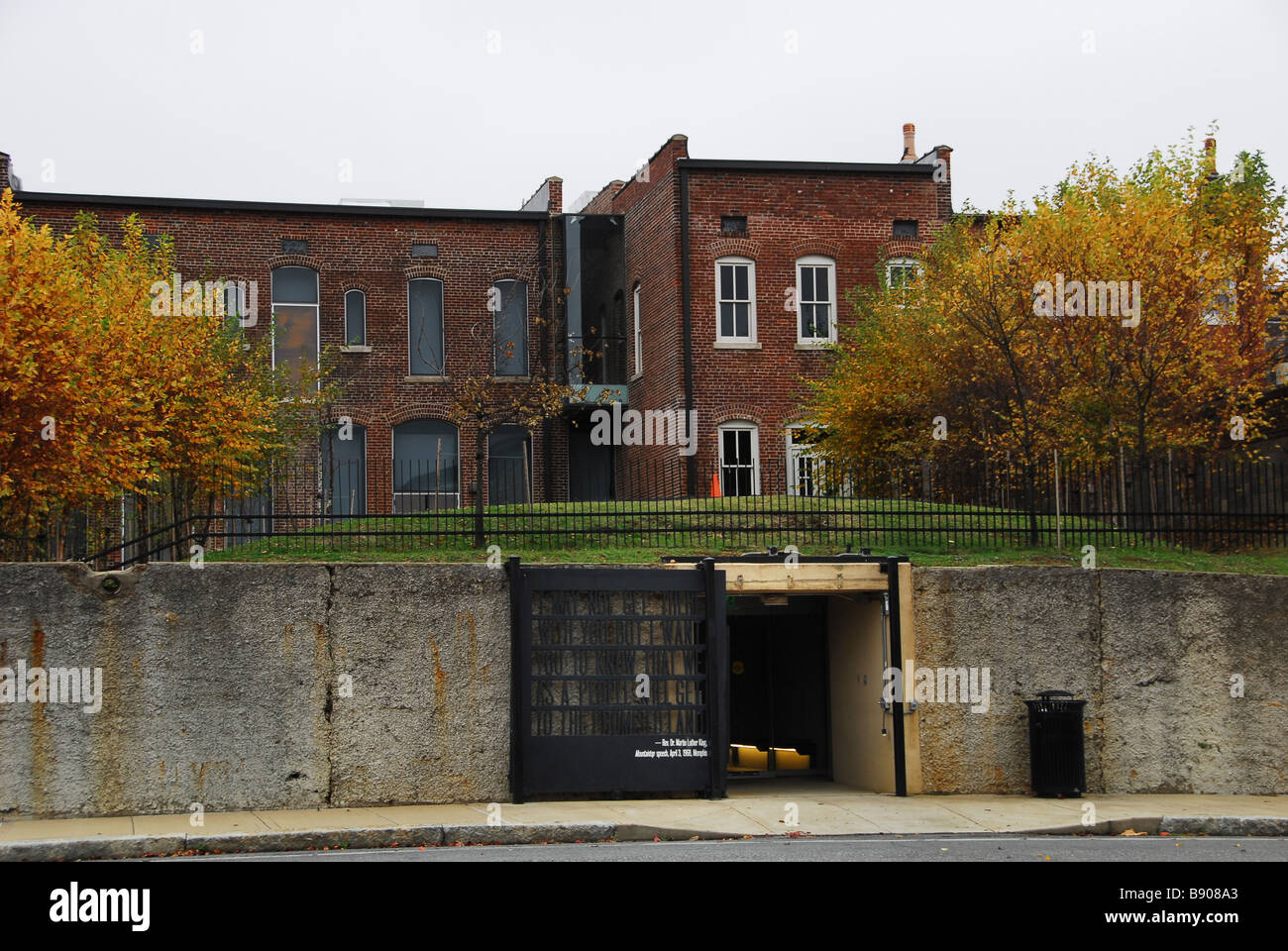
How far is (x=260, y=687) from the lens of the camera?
14.7 m

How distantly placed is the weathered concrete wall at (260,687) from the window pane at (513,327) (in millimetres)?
17064

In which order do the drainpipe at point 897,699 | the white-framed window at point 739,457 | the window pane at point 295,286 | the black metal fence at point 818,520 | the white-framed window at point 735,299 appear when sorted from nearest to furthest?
the drainpipe at point 897,699, the black metal fence at point 818,520, the white-framed window at point 739,457, the white-framed window at point 735,299, the window pane at point 295,286

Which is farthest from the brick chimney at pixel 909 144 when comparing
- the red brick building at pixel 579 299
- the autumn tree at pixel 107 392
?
the autumn tree at pixel 107 392

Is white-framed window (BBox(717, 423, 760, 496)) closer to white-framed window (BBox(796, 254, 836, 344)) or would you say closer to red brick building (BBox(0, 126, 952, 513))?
red brick building (BBox(0, 126, 952, 513))

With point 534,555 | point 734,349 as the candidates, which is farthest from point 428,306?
point 534,555

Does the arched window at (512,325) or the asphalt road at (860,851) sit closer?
the asphalt road at (860,851)

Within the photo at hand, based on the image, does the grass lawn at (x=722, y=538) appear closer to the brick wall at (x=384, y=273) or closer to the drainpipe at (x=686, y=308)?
the drainpipe at (x=686, y=308)

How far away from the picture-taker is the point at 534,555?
1659 cm

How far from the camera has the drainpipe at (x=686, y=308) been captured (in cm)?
2881

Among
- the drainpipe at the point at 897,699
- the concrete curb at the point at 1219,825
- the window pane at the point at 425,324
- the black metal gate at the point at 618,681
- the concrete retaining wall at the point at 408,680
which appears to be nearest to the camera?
the concrete curb at the point at 1219,825

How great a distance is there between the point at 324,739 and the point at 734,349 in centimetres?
1634

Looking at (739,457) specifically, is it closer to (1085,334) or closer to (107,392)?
(1085,334)

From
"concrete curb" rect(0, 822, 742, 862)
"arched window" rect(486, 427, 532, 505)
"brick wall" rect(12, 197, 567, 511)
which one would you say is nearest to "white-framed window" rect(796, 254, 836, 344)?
"brick wall" rect(12, 197, 567, 511)

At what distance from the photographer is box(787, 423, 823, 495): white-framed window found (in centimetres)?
2538
